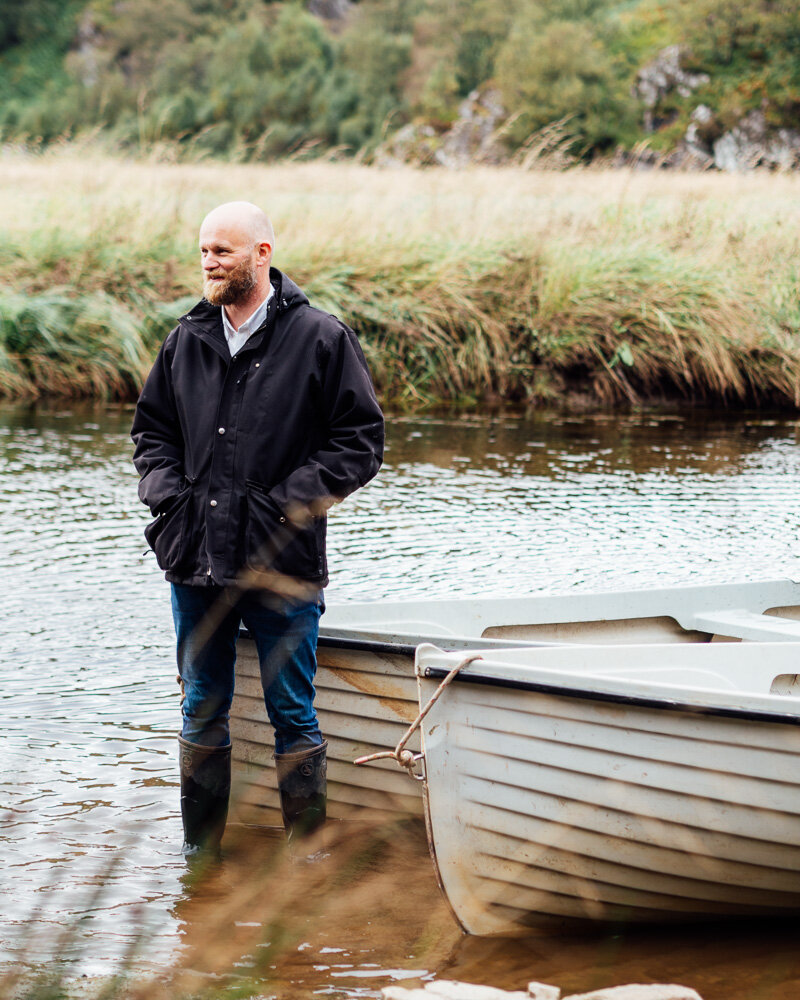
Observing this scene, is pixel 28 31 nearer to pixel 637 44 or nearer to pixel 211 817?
pixel 637 44

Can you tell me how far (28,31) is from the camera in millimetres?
65375

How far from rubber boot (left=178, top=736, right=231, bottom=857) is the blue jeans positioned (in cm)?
4

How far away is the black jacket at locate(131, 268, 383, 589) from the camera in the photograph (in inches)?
128

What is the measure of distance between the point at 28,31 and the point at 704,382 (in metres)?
62.0

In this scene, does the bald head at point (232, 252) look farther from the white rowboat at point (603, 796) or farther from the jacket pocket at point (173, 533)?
the white rowboat at point (603, 796)

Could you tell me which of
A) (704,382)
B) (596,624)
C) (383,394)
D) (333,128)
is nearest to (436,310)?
(383,394)

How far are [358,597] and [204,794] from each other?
265 cm

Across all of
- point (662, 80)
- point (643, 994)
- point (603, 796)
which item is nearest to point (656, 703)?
point (603, 796)

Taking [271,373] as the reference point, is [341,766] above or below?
below

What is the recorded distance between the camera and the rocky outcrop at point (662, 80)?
4000 centimetres

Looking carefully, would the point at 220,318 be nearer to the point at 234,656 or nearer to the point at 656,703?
the point at 234,656

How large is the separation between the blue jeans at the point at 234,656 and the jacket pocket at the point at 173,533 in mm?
87

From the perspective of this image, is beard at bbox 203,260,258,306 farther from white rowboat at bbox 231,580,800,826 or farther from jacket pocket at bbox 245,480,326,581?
white rowboat at bbox 231,580,800,826

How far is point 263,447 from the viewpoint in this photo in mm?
3256
